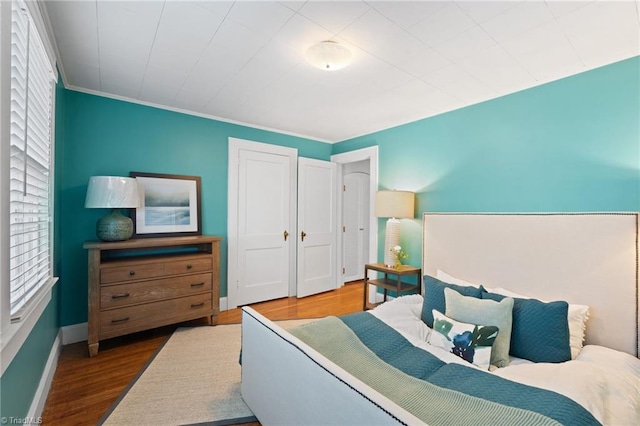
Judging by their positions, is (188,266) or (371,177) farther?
(371,177)

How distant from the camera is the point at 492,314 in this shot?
6.09 ft

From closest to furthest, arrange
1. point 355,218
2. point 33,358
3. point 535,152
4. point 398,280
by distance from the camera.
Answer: point 33,358 → point 535,152 → point 398,280 → point 355,218

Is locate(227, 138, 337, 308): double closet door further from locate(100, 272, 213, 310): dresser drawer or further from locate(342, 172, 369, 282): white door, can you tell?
locate(342, 172, 369, 282): white door

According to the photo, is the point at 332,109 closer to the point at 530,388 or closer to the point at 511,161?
the point at 511,161

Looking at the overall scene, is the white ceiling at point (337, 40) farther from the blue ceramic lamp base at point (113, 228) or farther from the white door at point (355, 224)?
the white door at point (355, 224)

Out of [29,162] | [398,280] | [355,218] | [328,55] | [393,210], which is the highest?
[328,55]

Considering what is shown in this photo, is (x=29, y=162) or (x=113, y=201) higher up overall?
(x=29, y=162)

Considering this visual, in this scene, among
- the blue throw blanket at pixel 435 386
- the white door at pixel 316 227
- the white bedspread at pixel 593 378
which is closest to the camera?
the blue throw blanket at pixel 435 386

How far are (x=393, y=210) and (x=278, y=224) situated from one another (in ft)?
5.42

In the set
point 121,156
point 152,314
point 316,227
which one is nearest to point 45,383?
point 152,314

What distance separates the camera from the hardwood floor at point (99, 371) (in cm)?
189

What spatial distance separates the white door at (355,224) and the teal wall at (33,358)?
400cm

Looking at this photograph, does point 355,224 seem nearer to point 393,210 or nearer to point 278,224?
point 278,224

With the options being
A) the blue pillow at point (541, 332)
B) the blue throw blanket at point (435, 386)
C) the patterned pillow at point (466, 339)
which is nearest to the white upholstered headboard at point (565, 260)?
the blue pillow at point (541, 332)
